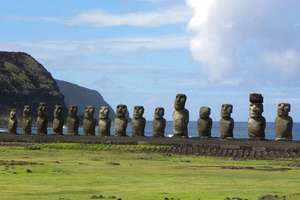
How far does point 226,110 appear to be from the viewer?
131 ft

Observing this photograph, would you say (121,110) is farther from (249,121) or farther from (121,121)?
(249,121)

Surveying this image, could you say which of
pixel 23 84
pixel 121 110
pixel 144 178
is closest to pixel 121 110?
pixel 121 110

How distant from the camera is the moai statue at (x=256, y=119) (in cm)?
3872

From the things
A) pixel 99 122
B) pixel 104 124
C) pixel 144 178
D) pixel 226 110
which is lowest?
pixel 144 178

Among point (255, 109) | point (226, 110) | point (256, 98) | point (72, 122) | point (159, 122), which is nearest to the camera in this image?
point (255, 109)

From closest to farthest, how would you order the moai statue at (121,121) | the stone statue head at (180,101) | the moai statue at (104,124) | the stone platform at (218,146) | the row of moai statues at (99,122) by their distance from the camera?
the stone platform at (218,146) → the stone statue head at (180,101) → the row of moai statues at (99,122) → the moai statue at (121,121) → the moai statue at (104,124)

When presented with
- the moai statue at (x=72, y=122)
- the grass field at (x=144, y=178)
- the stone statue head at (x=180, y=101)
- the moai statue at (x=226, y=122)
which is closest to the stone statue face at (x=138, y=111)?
the stone statue head at (x=180, y=101)

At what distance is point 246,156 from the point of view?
3359cm

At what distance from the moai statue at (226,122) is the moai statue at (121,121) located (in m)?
6.12

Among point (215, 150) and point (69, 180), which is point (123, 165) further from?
point (215, 150)

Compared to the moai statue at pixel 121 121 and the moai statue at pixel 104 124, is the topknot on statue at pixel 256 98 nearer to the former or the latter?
the moai statue at pixel 121 121

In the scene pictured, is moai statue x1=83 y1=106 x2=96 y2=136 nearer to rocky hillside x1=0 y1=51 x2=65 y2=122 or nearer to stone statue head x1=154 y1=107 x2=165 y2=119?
stone statue head x1=154 y1=107 x2=165 y2=119

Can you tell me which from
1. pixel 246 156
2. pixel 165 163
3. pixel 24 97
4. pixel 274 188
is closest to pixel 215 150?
pixel 246 156

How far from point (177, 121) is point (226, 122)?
2886 mm
